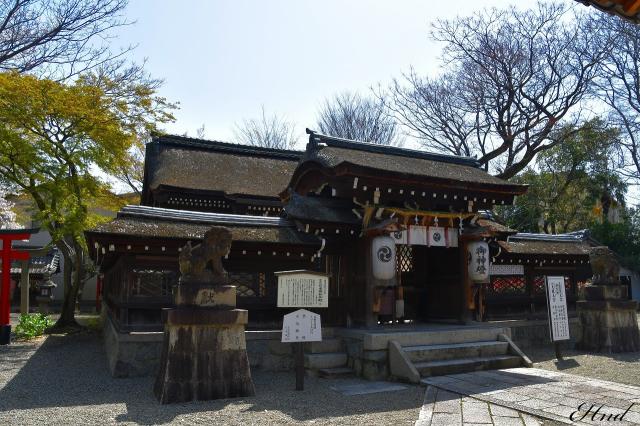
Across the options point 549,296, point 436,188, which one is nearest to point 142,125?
point 436,188

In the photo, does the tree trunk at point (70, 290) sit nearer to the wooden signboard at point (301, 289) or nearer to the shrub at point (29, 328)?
the shrub at point (29, 328)

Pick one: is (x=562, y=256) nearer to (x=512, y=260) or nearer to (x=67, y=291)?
(x=512, y=260)

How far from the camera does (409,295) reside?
13.5 m

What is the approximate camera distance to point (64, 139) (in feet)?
46.9

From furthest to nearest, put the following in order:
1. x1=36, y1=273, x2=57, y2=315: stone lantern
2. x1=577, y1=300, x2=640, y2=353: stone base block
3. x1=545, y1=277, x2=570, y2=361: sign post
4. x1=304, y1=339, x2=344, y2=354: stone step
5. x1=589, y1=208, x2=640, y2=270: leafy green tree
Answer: x1=589, y1=208, x2=640, y2=270: leafy green tree → x1=36, y1=273, x2=57, y2=315: stone lantern → x1=577, y1=300, x2=640, y2=353: stone base block → x1=545, y1=277, x2=570, y2=361: sign post → x1=304, y1=339, x2=344, y2=354: stone step

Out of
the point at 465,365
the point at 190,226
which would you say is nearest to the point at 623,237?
the point at 465,365

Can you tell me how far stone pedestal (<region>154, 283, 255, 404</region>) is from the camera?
23.7 ft

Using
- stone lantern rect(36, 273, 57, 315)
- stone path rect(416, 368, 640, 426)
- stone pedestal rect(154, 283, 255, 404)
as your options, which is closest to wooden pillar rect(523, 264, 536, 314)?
stone path rect(416, 368, 640, 426)

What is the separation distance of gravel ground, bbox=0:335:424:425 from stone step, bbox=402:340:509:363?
1075mm

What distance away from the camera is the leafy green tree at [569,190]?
81.1ft

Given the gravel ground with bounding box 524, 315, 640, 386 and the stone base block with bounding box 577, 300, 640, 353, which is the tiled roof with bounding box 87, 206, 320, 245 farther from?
the stone base block with bounding box 577, 300, 640, 353

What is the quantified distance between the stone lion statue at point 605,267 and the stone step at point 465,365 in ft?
13.7

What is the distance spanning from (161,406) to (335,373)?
135 inches

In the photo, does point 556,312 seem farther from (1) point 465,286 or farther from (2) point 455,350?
(2) point 455,350
